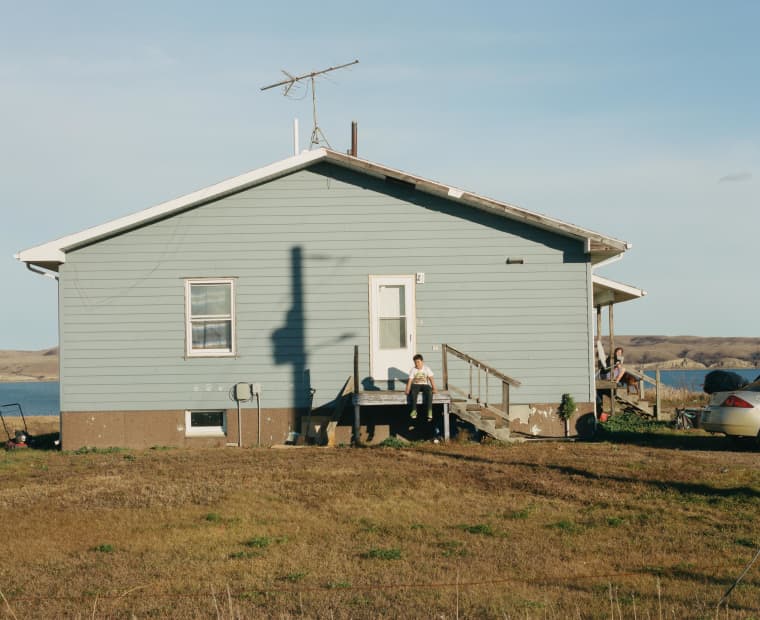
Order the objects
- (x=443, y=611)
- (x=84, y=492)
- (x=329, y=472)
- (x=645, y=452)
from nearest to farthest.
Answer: (x=443, y=611) < (x=84, y=492) < (x=329, y=472) < (x=645, y=452)

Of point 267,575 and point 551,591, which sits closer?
point 551,591

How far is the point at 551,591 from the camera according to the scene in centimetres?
846

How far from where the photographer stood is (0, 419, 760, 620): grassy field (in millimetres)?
8242

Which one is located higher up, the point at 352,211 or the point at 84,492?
the point at 352,211

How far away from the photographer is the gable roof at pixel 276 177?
19.7m

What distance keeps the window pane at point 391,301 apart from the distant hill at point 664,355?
139380 mm

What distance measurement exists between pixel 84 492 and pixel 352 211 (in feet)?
28.3

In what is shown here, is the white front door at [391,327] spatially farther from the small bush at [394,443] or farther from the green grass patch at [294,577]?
the green grass patch at [294,577]

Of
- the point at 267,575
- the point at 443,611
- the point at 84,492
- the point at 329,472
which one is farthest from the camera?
the point at 329,472

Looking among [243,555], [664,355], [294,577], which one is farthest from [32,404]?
[664,355]

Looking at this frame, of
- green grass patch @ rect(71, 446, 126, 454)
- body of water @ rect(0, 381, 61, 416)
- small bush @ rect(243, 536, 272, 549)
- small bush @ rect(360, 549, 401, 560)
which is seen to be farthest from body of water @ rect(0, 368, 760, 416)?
small bush @ rect(360, 549, 401, 560)

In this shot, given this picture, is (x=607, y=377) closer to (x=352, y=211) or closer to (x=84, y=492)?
(x=352, y=211)

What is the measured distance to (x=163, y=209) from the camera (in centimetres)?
1980

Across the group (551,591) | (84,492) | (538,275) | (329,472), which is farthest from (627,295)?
(551,591)
